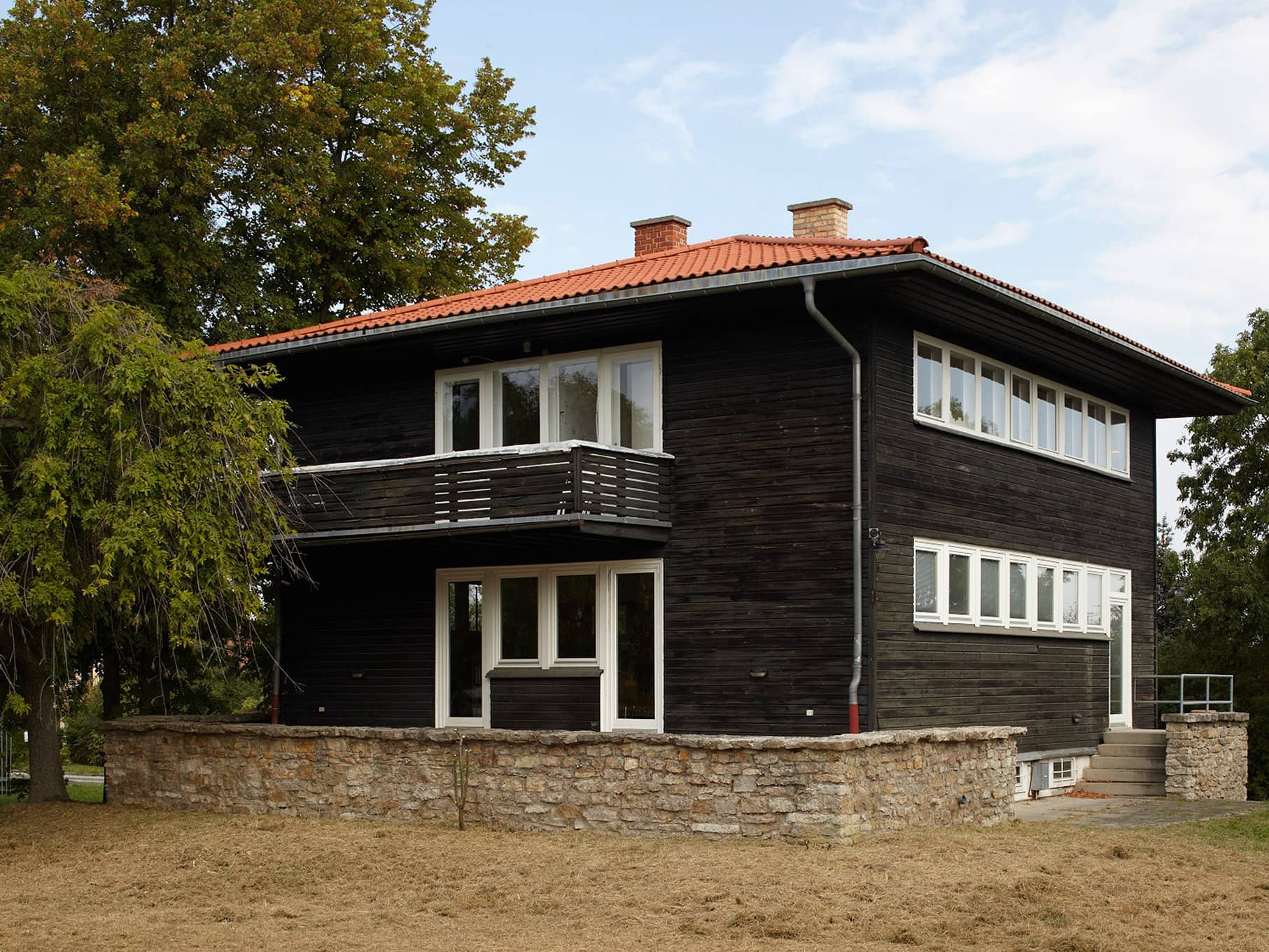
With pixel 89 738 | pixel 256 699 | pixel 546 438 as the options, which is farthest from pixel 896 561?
pixel 89 738

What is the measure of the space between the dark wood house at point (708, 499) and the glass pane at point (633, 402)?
0.04 metres

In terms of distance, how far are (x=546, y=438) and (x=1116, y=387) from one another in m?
8.91

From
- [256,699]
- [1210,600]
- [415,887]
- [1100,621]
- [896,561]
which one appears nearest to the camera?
[415,887]

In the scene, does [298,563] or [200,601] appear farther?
[298,563]

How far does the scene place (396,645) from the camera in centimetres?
1997

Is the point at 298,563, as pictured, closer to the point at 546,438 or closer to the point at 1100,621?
the point at 546,438

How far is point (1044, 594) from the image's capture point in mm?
20500

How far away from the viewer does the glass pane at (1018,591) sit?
19562 mm

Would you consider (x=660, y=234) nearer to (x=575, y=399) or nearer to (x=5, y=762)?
(x=575, y=399)

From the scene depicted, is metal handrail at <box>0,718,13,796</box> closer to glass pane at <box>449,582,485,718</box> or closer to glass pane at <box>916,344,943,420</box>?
glass pane at <box>449,582,485,718</box>

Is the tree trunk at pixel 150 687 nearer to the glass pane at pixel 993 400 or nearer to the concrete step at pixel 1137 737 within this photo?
the glass pane at pixel 993 400

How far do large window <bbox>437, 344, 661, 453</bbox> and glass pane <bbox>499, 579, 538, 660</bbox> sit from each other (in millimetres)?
1767

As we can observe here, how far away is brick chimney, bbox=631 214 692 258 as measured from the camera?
21.9 meters

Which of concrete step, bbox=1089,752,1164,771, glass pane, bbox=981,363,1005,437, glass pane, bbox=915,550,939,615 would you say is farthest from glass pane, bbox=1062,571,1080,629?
glass pane, bbox=915,550,939,615
